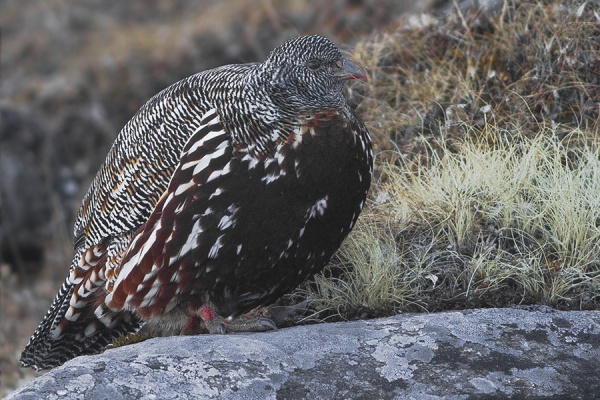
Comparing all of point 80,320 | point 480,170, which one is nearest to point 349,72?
point 480,170

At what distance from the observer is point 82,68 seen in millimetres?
16859

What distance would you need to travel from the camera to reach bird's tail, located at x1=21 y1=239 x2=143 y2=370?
5.24 meters

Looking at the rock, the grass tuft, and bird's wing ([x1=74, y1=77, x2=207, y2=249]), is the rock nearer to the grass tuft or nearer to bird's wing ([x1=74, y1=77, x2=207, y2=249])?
the grass tuft

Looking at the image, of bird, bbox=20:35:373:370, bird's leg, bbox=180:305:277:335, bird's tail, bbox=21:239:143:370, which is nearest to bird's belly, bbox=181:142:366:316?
bird, bbox=20:35:373:370

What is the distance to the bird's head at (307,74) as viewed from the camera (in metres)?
4.70

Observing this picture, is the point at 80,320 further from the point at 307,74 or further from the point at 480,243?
the point at 480,243

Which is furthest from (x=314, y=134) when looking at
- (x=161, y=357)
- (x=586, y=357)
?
(x=586, y=357)

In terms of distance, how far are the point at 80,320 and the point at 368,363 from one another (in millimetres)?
2226

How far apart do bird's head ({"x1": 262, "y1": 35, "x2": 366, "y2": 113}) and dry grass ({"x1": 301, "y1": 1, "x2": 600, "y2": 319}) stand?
1.03 meters

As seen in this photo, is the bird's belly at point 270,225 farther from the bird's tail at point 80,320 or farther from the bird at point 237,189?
the bird's tail at point 80,320

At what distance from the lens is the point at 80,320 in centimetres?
546

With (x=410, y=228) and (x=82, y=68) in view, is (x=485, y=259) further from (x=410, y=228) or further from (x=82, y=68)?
(x=82, y=68)

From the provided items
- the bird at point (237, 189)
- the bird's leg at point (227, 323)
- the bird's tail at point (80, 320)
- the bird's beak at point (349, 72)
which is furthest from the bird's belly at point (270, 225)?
the bird's tail at point (80, 320)

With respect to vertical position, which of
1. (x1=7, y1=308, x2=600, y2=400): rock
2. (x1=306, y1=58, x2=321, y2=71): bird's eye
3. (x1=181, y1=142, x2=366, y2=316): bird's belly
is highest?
(x1=306, y1=58, x2=321, y2=71): bird's eye
